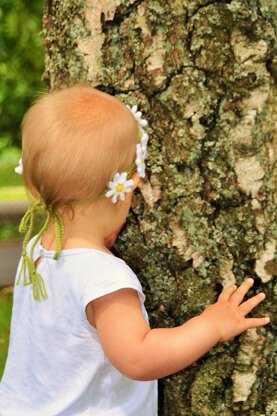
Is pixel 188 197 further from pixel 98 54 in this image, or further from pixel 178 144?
pixel 98 54

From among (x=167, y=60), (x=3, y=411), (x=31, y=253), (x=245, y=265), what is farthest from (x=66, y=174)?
(x=3, y=411)

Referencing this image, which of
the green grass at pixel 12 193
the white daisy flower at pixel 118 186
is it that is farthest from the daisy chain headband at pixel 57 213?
the green grass at pixel 12 193

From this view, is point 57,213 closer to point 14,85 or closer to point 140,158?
point 140,158

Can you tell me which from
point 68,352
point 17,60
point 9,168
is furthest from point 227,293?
point 9,168

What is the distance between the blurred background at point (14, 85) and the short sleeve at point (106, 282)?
11.0 feet

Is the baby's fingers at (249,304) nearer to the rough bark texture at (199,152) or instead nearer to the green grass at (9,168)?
the rough bark texture at (199,152)

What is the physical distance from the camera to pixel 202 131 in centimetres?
229

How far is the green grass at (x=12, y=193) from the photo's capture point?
8.53m

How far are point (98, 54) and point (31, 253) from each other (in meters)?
0.67

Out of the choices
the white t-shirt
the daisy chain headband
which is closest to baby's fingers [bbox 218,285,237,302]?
the white t-shirt

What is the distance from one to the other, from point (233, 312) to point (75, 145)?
0.71 m

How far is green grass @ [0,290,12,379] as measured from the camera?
4556 millimetres

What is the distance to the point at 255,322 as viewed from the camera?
89.5 inches

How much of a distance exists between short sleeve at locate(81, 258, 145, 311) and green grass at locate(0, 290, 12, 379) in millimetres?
2311
